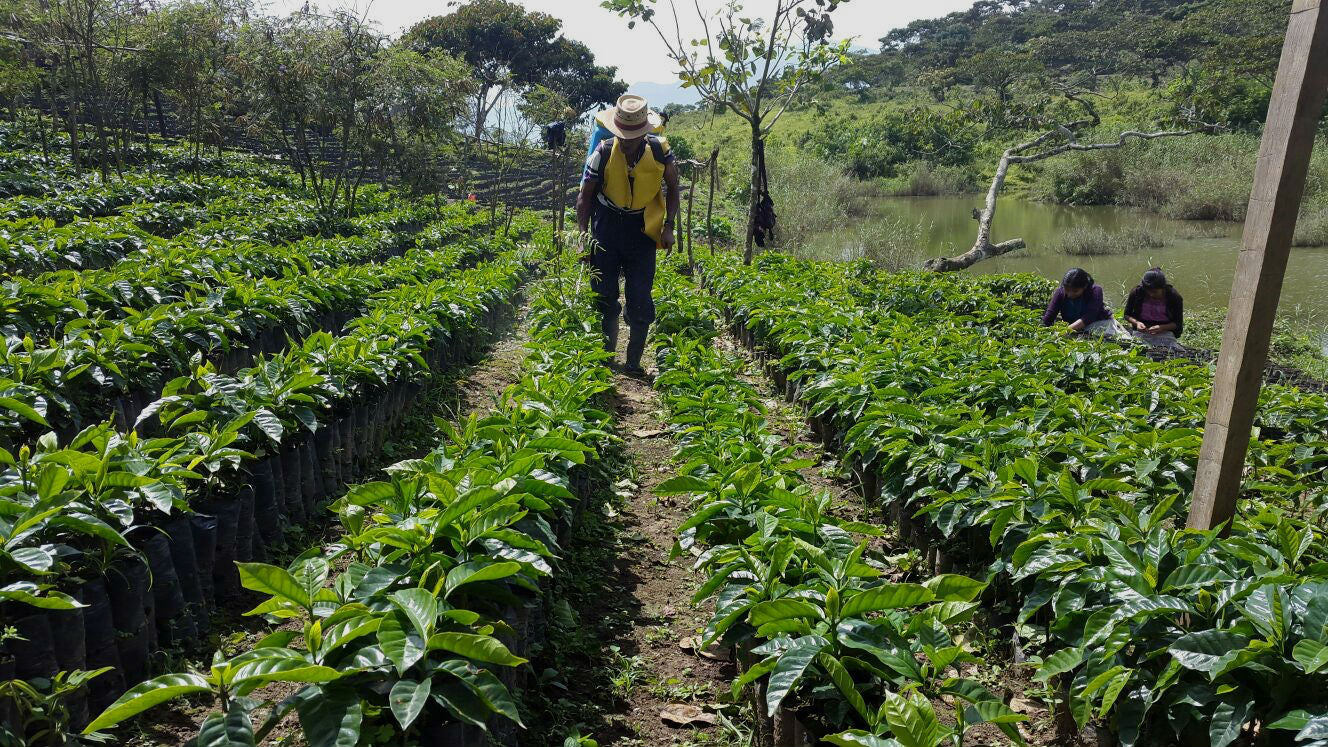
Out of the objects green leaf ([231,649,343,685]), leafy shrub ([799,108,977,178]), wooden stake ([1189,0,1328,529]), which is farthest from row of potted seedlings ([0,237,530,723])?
leafy shrub ([799,108,977,178])

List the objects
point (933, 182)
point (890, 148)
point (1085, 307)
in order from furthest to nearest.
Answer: point (890, 148)
point (933, 182)
point (1085, 307)

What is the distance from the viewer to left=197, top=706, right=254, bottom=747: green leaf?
1.73m

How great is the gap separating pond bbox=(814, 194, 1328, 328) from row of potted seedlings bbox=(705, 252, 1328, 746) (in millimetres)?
6632

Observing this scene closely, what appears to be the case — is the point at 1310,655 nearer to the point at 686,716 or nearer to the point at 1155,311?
the point at 686,716

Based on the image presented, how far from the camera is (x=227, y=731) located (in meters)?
1.75

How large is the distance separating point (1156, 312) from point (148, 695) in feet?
27.0

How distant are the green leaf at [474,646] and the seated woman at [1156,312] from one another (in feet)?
23.7

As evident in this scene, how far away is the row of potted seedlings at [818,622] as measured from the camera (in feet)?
6.47

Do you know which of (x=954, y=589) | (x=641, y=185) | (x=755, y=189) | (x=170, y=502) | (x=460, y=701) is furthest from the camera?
(x=755, y=189)

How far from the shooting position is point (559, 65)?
1615 inches

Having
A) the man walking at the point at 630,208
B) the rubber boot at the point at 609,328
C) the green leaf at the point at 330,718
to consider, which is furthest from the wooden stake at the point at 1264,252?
the rubber boot at the point at 609,328

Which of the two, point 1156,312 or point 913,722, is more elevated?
point 1156,312

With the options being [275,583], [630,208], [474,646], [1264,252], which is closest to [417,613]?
[474,646]

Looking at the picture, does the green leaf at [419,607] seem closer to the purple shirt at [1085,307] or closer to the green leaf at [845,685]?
the green leaf at [845,685]
